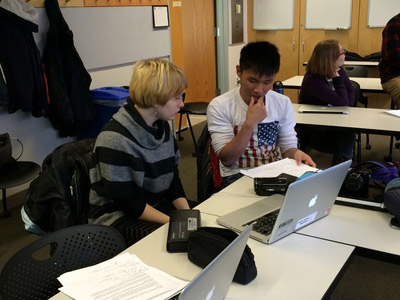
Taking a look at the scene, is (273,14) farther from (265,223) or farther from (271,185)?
(265,223)

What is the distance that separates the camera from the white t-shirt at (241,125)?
2049 mm

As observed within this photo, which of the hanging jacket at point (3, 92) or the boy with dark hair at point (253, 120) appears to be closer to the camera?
the boy with dark hair at point (253, 120)

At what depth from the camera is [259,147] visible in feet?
6.82

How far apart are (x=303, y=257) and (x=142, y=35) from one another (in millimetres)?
3491

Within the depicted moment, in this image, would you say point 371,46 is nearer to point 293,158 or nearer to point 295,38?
point 295,38

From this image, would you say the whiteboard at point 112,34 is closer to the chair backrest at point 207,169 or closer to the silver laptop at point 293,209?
the chair backrest at point 207,169

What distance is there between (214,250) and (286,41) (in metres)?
5.87

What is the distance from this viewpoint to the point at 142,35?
433 centimetres

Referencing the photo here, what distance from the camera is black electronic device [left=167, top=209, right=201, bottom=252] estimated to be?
4.22ft

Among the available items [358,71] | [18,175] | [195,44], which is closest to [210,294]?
[18,175]

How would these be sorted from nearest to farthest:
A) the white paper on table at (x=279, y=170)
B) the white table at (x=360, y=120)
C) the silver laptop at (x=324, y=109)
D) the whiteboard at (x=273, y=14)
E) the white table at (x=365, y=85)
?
the white paper on table at (x=279, y=170), the white table at (x=360, y=120), the silver laptop at (x=324, y=109), the white table at (x=365, y=85), the whiteboard at (x=273, y=14)

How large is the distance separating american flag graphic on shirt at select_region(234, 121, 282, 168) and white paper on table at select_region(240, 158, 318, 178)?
0.17m

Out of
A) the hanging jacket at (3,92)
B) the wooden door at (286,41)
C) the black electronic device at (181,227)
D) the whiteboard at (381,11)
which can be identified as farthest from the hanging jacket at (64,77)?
the whiteboard at (381,11)

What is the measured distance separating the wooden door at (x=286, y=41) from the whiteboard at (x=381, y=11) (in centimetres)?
102
